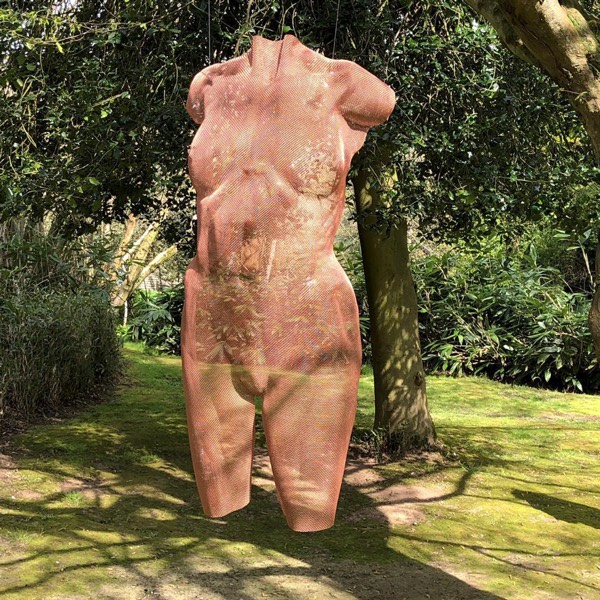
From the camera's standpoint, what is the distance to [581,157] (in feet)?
22.4

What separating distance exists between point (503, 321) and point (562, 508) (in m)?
6.49

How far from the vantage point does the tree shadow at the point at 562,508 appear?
6.67 m

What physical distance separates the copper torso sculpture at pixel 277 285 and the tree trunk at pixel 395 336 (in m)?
4.87

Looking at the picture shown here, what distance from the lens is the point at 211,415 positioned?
2672mm

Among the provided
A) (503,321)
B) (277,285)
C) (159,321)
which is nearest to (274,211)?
(277,285)

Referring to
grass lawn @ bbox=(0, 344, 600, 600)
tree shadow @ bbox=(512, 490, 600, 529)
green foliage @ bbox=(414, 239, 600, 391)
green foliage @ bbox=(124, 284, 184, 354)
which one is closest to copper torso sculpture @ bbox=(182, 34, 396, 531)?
grass lawn @ bbox=(0, 344, 600, 600)

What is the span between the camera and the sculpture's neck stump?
273 cm

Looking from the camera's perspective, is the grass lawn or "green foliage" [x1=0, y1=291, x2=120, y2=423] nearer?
the grass lawn

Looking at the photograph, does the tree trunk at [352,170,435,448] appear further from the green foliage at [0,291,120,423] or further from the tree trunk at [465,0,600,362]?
the tree trunk at [465,0,600,362]

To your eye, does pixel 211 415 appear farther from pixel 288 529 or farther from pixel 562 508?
pixel 562 508

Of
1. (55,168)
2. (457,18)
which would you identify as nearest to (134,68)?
(55,168)

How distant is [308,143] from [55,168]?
3945 mm

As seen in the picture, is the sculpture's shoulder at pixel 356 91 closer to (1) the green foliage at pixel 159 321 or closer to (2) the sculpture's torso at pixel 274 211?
(2) the sculpture's torso at pixel 274 211

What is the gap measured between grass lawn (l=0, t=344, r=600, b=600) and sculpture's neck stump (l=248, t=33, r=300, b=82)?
10.7 feet
